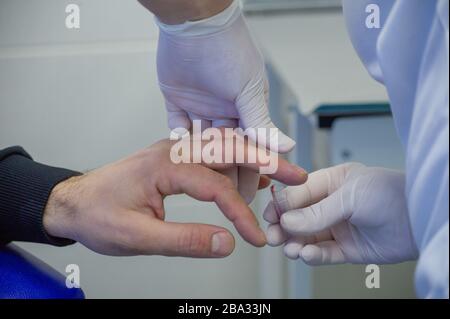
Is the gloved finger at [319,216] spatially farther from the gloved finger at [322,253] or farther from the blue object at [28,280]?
the blue object at [28,280]

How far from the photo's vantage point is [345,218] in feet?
2.46

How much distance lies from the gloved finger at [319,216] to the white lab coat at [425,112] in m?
0.15

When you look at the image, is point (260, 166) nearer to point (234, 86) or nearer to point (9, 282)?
point (234, 86)

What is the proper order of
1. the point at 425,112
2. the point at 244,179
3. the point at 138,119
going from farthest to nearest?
the point at 138,119 → the point at 244,179 → the point at 425,112

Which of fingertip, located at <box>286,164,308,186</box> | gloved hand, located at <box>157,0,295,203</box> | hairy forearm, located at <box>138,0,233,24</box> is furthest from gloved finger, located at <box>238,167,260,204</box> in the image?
hairy forearm, located at <box>138,0,233,24</box>

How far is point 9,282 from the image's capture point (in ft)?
2.56

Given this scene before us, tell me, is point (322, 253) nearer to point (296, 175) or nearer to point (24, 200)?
point (296, 175)

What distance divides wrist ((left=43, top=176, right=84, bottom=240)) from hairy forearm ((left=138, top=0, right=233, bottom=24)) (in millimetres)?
278

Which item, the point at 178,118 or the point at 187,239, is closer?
the point at 187,239

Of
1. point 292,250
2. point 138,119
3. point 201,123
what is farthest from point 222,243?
point 138,119

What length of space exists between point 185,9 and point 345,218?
0.33m

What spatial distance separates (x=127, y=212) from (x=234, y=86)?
216 mm

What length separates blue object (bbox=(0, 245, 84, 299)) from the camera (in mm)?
769
